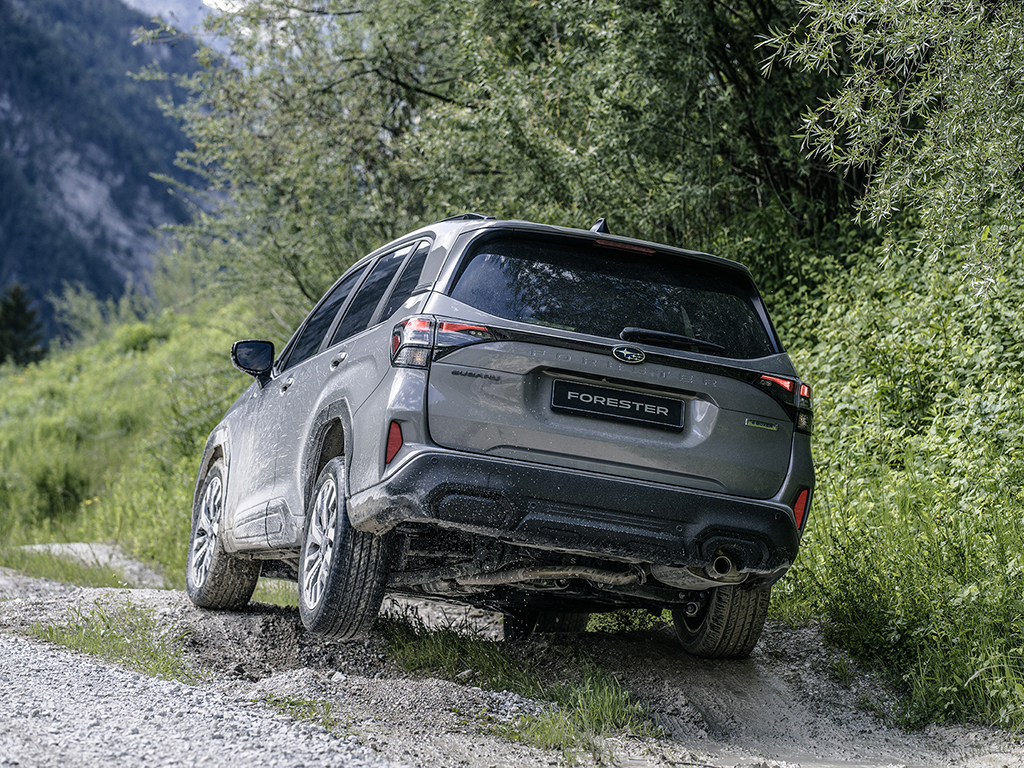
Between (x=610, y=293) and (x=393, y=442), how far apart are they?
1176 millimetres

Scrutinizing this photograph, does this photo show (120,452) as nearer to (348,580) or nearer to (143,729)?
(348,580)

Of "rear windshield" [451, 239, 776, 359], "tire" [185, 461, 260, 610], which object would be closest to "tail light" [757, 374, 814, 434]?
"rear windshield" [451, 239, 776, 359]

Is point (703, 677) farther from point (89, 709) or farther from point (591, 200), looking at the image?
point (591, 200)

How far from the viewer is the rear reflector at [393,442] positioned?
400 cm

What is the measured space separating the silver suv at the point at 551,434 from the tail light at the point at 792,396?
0.01 meters

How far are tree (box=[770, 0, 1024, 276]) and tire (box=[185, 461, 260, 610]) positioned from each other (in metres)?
4.49

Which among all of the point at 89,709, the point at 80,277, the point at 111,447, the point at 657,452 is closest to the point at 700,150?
the point at 657,452

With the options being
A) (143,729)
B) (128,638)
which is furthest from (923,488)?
(143,729)

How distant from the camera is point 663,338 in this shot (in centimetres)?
426

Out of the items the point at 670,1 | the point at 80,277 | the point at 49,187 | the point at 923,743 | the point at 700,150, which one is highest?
the point at 670,1

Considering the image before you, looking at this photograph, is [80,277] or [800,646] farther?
[80,277]

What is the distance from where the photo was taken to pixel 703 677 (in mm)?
5109

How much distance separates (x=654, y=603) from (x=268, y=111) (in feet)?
38.3

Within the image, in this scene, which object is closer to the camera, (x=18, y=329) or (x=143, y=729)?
(x=143, y=729)
